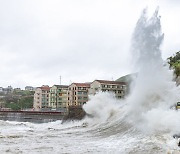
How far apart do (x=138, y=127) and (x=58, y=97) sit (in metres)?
101

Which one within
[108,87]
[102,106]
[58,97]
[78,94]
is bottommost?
[102,106]

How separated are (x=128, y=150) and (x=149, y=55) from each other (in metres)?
18.3

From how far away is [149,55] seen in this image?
126 ft

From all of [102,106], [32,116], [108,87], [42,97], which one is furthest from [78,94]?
[102,106]

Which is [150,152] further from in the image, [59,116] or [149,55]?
[59,116]

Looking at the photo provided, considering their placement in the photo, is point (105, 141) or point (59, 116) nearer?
point (105, 141)

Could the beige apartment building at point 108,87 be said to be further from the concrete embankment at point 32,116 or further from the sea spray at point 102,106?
the sea spray at point 102,106

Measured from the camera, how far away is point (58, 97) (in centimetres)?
12900

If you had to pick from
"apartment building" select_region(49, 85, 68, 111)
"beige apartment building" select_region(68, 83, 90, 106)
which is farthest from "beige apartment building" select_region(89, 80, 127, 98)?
"apartment building" select_region(49, 85, 68, 111)

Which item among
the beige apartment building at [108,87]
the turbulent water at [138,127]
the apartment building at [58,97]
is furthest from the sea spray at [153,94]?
the apartment building at [58,97]

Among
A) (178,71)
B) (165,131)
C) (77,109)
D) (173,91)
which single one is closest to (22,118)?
(77,109)

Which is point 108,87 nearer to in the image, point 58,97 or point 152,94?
point 58,97

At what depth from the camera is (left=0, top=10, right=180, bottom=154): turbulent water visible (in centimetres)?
2305

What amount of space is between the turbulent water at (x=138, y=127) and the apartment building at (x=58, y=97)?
263 ft
